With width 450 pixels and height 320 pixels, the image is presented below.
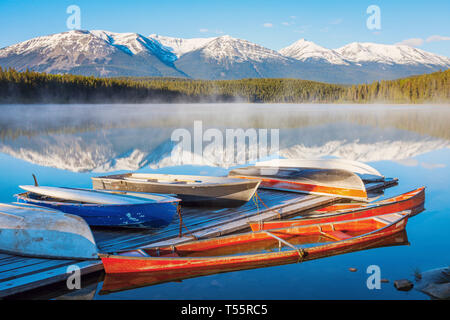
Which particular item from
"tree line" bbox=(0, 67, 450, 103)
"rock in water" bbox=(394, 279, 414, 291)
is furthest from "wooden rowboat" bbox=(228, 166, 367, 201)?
"tree line" bbox=(0, 67, 450, 103)

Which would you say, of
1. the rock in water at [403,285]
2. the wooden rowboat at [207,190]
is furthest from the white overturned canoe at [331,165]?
the rock in water at [403,285]

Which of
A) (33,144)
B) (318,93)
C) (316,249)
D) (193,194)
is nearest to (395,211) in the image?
(316,249)

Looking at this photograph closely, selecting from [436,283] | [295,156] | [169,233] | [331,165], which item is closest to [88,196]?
[169,233]

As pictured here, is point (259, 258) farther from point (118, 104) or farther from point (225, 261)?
point (118, 104)

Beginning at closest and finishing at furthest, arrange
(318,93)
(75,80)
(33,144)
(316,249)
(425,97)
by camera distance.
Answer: (316,249)
(33,144)
(75,80)
(425,97)
(318,93)

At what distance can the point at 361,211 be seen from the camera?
1056 cm

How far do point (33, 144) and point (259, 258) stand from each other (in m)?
27.3

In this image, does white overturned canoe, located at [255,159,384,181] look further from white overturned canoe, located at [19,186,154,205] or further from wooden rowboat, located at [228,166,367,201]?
white overturned canoe, located at [19,186,154,205]

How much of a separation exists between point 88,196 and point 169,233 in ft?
8.20

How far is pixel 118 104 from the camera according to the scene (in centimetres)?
11425

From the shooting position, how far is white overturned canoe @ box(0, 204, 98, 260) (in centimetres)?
758

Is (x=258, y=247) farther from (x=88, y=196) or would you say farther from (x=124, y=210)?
(x=88, y=196)

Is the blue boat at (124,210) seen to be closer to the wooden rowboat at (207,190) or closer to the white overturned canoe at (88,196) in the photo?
the white overturned canoe at (88,196)
